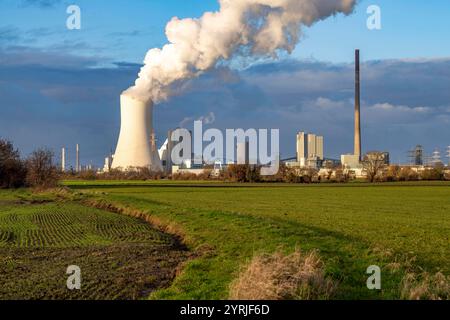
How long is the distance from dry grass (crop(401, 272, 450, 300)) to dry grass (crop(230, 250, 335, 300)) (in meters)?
0.89

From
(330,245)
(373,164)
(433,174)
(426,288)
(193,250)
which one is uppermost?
(373,164)

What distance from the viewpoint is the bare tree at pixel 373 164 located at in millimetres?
74738

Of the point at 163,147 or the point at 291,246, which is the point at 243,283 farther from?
the point at 163,147

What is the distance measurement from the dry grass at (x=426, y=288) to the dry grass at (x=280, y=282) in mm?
890

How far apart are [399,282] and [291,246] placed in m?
3.66

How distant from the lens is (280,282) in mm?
6898

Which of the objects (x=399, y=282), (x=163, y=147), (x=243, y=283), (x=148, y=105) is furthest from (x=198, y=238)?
(x=163, y=147)

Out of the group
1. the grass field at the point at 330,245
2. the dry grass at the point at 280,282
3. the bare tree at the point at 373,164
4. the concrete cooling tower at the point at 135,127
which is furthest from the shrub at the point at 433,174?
the dry grass at the point at 280,282

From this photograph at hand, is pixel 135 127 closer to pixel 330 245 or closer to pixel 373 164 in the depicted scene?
pixel 330 245

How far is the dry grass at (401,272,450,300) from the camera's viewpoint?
7.01 metres

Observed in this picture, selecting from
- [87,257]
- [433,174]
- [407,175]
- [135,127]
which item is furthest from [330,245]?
[433,174]

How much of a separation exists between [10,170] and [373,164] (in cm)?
4446

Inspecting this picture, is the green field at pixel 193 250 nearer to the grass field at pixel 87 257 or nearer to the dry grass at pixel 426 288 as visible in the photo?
the grass field at pixel 87 257

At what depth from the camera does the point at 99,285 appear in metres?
9.17
